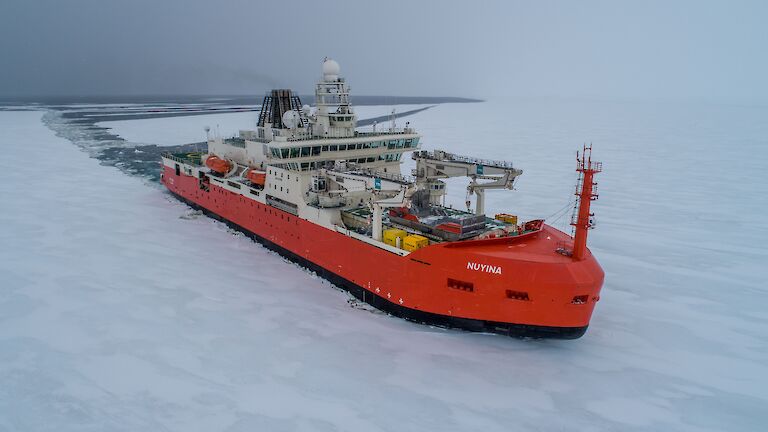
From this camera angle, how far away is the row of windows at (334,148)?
1684cm

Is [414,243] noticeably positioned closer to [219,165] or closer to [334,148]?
[334,148]

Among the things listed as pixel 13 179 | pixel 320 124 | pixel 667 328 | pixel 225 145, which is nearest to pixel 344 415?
pixel 667 328

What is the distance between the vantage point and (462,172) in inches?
618

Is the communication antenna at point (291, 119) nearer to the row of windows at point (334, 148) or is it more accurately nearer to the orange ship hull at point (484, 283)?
the row of windows at point (334, 148)

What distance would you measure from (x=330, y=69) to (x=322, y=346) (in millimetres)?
13007

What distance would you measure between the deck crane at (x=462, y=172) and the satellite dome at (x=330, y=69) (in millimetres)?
6183

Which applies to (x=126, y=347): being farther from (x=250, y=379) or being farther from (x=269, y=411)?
(x=269, y=411)

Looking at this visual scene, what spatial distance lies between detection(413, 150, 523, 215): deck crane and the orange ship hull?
7.95 feet

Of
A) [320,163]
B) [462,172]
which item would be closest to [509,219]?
[462,172]

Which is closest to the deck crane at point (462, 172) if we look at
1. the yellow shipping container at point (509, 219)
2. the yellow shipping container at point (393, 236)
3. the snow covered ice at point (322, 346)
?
the yellow shipping container at point (509, 219)

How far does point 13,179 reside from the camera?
31.8 m

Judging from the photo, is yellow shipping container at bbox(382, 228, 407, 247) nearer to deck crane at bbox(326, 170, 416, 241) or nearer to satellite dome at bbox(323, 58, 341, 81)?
deck crane at bbox(326, 170, 416, 241)

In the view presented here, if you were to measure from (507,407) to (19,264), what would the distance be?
18528 millimetres

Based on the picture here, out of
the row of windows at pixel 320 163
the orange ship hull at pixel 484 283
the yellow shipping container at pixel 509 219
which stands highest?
the row of windows at pixel 320 163
